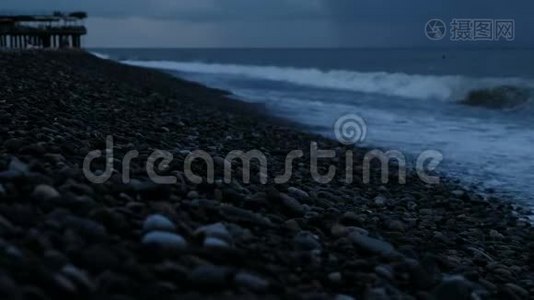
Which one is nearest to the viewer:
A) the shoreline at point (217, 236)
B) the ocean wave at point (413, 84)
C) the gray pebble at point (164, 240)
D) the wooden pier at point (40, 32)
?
the shoreline at point (217, 236)

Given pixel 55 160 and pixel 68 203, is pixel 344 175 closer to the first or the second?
pixel 55 160

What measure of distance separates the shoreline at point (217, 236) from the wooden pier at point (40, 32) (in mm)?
44841

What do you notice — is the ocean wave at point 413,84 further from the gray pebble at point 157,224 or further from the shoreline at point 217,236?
the gray pebble at point 157,224

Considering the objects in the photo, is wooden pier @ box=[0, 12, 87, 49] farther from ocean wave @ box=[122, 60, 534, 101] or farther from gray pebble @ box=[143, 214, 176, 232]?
gray pebble @ box=[143, 214, 176, 232]

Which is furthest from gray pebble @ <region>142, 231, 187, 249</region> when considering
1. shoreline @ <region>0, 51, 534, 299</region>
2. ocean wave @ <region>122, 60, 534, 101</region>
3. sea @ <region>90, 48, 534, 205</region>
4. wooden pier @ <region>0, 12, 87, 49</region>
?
wooden pier @ <region>0, 12, 87, 49</region>

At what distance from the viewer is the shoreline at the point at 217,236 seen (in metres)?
2.19

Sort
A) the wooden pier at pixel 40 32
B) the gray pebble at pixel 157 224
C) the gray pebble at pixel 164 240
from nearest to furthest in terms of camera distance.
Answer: the gray pebble at pixel 164 240, the gray pebble at pixel 157 224, the wooden pier at pixel 40 32

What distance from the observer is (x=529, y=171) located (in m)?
8.48

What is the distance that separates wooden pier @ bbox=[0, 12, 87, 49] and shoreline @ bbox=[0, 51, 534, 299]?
147 ft

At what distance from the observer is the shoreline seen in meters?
2.19

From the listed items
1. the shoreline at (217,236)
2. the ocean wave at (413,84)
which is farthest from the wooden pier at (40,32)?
the shoreline at (217,236)

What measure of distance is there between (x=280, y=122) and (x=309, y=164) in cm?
549

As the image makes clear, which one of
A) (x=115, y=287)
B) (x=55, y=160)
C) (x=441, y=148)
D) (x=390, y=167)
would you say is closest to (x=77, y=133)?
(x=55, y=160)

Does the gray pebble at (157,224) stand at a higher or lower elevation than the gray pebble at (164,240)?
higher
